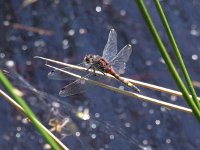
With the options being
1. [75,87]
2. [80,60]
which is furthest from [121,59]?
[80,60]

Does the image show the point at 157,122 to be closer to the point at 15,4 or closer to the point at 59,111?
the point at 59,111

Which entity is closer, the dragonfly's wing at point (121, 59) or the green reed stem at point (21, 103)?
the green reed stem at point (21, 103)

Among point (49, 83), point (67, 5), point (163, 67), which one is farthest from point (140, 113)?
point (67, 5)

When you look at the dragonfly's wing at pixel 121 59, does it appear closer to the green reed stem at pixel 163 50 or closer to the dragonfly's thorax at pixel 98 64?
the dragonfly's thorax at pixel 98 64

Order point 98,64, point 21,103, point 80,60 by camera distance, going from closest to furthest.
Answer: point 21,103, point 98,64, point 80,60

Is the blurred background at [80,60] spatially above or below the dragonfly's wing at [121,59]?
below

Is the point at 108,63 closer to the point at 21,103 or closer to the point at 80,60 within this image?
A: the point at 80,60

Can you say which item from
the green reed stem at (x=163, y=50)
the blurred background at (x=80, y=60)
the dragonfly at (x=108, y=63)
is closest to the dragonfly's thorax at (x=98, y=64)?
the dragonfly at (x=108, y=63)
